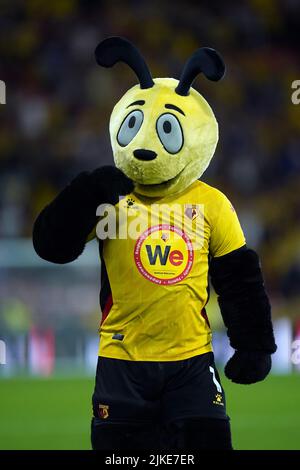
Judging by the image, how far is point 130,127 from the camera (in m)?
2.76

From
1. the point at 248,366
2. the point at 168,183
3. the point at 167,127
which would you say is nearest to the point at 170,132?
the point at 167,127

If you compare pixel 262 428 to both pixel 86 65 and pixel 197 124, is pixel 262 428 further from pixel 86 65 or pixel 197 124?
pixel 86 65

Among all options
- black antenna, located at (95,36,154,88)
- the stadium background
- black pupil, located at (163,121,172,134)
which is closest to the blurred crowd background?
the stadium background

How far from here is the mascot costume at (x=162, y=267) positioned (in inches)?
104

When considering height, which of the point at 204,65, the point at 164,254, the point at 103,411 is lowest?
the point at 103,411

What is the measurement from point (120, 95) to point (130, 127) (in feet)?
24.8

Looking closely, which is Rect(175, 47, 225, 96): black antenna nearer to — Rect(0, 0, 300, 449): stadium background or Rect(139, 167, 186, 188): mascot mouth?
Rect(139, 167, 186, 188): mascot mouth

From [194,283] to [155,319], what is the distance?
0.15 m

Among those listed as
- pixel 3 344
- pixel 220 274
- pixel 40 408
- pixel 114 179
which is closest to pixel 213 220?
pixel 220 274

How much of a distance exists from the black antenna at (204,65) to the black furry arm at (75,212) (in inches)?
14.8

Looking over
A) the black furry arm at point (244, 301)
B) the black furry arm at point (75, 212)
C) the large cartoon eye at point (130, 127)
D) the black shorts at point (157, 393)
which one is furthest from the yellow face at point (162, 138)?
the black shorts at point (157, 393)

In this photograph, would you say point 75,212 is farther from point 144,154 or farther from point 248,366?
point 248,366

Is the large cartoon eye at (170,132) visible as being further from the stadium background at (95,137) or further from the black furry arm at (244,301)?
the stadium background at (95,137)

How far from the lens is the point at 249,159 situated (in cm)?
1000
